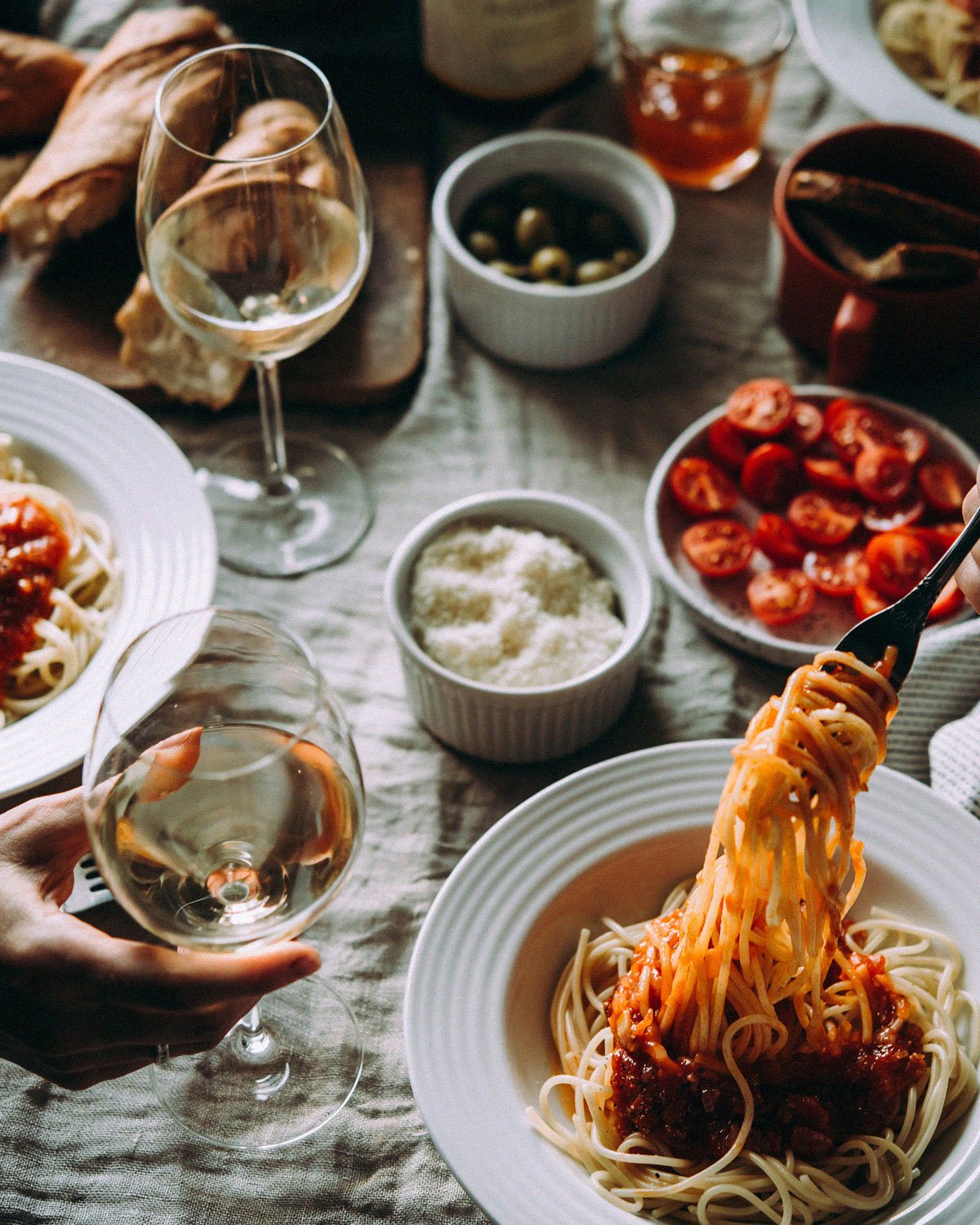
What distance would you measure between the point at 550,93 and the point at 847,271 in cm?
61

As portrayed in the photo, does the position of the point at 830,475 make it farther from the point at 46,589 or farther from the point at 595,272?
the point at 46,589

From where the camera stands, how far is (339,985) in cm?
117

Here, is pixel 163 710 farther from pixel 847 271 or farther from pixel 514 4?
pixel 514 4

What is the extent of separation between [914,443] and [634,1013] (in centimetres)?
80

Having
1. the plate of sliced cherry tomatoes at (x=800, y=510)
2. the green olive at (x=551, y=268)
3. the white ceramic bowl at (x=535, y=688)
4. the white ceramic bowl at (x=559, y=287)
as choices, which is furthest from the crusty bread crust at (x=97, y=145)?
the plate of sliced cherry tomatoes at (x=800, y=510)

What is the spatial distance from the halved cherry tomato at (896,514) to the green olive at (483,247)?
59cm

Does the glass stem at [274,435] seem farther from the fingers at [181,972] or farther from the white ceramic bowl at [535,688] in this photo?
the fingers at [181,972]

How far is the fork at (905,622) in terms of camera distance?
96 cm

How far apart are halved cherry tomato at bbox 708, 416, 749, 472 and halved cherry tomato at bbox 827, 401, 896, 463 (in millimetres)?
115

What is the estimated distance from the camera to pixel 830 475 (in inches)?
57.8

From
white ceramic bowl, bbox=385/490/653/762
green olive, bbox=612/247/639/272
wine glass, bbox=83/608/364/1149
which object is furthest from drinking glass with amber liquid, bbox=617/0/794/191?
wine glass, bbox=83/608/364/1149

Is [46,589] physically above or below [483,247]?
below

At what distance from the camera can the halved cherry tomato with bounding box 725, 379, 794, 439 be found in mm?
1480

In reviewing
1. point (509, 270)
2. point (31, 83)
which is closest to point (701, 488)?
point (509, 270)
